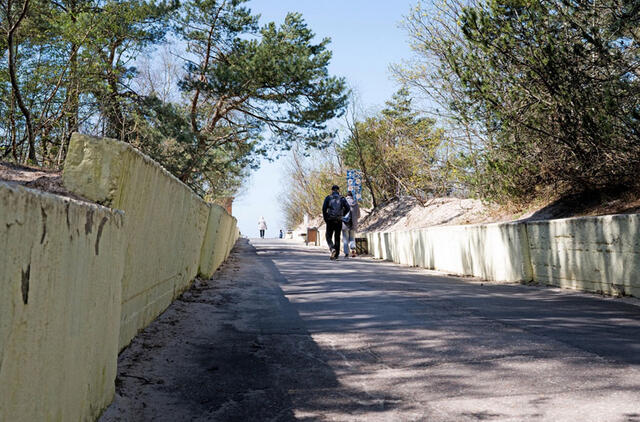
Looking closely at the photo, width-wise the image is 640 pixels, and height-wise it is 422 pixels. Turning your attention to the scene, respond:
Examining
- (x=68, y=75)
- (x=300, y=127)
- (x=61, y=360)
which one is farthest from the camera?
(x=300, y=127)

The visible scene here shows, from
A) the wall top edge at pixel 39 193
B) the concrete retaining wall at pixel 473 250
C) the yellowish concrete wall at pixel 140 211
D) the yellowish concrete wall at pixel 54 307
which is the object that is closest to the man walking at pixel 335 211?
the concrete retaining wall at pixel 473 250

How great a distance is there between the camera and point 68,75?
1731 centimetres

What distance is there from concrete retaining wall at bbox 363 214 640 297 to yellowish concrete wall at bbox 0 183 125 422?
6794 millimetres

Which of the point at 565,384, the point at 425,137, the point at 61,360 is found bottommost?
the point at 565,384

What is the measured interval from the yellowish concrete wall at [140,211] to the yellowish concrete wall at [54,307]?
1.82 feet

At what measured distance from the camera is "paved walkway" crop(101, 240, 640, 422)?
A: 11.2ft

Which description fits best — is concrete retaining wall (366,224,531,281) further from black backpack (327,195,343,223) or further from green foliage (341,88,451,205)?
green foliage (341,88,451,205)

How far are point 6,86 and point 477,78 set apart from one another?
47.4 feet

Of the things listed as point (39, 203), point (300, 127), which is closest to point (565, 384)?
point (39, 203)

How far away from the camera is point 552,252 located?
9680 millimetres

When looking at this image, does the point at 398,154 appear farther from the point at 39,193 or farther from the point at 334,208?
the point at 39,193

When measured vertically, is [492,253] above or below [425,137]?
below

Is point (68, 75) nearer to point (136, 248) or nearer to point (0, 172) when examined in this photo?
point (0, 172)

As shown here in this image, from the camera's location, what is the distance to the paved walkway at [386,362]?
3.42 metres
